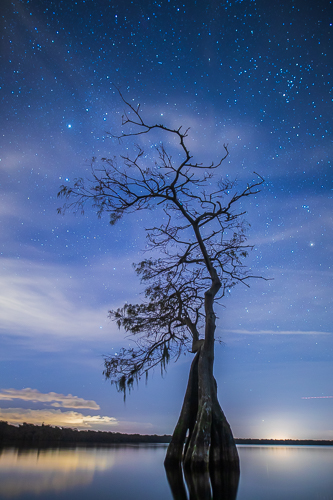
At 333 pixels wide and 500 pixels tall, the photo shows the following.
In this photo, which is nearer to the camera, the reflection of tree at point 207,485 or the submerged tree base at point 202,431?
the reflection of tree at point 207,485

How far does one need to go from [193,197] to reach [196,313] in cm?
444

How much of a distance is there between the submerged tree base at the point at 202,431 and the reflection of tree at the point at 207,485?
0.23m

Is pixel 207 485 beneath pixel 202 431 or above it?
beneath

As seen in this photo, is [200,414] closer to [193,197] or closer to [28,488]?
[28,488]

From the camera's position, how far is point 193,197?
11.0 metres

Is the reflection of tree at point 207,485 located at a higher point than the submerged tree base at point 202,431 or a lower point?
lower

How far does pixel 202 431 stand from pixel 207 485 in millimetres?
2352

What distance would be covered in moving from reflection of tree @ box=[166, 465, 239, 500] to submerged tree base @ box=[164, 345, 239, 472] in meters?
0.23

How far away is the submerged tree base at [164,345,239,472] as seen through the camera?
8.45 m

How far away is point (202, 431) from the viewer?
866 cm

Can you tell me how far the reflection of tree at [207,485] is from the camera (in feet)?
17.9

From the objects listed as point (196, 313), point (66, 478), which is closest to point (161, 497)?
point (66, 478)

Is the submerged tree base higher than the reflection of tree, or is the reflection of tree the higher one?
the submerged tree base

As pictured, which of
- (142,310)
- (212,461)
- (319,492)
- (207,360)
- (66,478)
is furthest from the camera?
(142,310)
